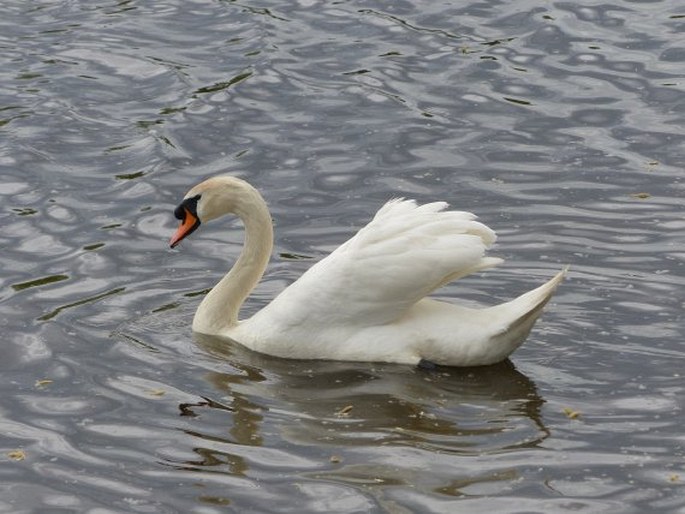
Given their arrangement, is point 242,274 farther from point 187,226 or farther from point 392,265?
point 392,265

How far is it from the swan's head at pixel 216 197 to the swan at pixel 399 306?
86cm

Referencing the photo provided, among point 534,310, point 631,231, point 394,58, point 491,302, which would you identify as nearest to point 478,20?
point 394,58

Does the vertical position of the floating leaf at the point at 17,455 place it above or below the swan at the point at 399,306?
below

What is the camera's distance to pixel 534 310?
10.9 m

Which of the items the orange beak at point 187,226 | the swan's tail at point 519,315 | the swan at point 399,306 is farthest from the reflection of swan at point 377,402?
the orange beak at point 187,226

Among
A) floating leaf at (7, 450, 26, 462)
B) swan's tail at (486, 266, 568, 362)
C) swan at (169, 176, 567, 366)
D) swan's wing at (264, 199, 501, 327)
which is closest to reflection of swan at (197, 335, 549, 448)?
swan at (169, 176, 567, 366)

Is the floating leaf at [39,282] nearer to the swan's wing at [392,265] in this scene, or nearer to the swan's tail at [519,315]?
the swan's wing at [392,265]

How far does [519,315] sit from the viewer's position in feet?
35.8

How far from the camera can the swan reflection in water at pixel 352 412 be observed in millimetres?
10039

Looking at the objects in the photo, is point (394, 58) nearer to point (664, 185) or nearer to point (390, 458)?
point (664, 185)

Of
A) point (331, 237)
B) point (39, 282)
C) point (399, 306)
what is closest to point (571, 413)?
point (399, 306)

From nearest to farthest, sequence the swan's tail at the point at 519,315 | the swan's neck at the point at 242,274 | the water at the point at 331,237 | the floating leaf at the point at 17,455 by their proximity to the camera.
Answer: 1. the water at the point at 331,237
2. the floating leaf at the point at 17,455
3. the swan's tail at the point at 519,315
4. the swan's neck at the point at 242,274

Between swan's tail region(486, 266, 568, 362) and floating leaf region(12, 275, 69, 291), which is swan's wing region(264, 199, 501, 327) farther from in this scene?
floating leaf region(12, 275, 69, 291)

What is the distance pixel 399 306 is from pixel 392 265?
306 mm
